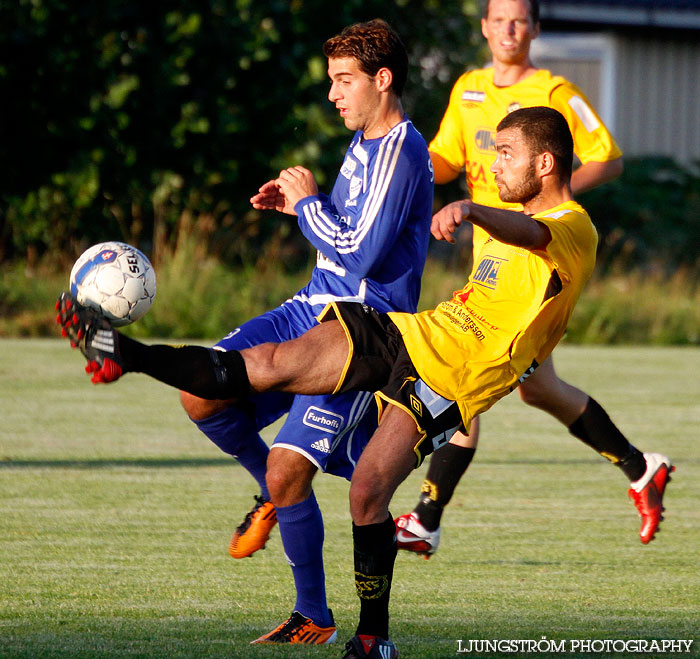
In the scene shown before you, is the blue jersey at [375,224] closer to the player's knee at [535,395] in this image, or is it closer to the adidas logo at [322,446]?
the adidas logo at [322,446]

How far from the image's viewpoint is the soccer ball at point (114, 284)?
13.7 ft

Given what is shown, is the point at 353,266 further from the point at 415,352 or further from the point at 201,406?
the point at 201,406

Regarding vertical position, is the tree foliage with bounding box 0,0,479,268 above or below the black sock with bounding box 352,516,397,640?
below

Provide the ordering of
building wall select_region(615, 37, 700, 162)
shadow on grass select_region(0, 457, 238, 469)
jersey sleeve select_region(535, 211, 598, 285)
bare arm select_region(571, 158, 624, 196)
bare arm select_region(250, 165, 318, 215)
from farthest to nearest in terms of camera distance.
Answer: building wall select_region(615, 37, 700, 162), shadow on grass select_region(0, 457, 238, 469), bare arm select_region(571, 158, 624, 196), bare arm select_region(250, 165, 318, 215), jersey sleeve select_region(535, 211, 598, 285)

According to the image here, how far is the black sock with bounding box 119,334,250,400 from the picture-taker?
12.9ft

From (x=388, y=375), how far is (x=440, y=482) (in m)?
1.55

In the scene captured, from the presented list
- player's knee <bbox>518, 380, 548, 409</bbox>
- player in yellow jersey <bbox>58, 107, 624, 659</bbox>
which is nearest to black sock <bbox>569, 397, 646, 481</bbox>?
player's knee <bbox>518, 380, 548, 409</bbox>

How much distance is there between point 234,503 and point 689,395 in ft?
20.5

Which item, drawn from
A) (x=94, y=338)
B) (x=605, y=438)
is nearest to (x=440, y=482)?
(x=605, y=438)

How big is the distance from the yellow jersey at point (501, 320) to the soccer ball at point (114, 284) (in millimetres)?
849

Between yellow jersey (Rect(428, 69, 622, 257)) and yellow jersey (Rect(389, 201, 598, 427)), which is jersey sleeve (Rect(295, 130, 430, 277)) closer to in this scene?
yellow jersey (Rect(389, 201, 598, 427))

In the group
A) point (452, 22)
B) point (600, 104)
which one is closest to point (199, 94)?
point (452, 22)

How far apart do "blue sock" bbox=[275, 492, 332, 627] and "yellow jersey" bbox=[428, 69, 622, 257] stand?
217 centimetres

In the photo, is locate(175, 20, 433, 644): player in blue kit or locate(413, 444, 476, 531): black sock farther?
locate(413, 444, 476, 531): black sock
